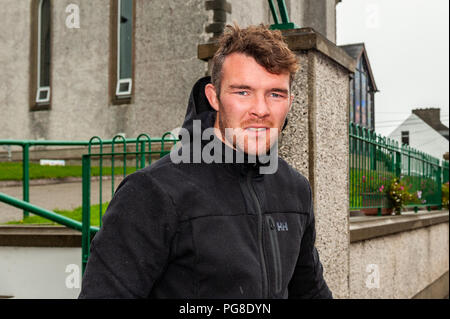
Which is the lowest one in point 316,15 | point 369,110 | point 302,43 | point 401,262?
point 401,262

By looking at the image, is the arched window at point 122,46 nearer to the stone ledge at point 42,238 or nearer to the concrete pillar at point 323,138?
the stone ledge at point 42,238

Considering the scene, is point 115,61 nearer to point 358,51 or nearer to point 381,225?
point 381,225

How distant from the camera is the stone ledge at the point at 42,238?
17.3ft

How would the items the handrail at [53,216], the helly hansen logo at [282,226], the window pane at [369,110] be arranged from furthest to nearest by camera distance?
the window pane at [369,110] → the handrail at [53,216] → the helly hansen logo at [282,226]

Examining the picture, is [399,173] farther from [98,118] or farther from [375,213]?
[98,118]

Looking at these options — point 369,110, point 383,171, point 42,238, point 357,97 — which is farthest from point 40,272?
point 369,110

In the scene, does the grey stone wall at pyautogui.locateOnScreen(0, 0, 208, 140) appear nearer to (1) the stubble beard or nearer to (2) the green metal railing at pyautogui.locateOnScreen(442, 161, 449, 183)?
(2) the green metal railing at pyautogui.locateOnScreen(442, 161, 449, 183)

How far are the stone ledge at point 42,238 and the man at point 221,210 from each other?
3627mm

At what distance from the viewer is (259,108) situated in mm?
1831

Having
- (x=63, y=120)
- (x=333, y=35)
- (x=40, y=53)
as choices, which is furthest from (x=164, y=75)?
(x=333, y=35)

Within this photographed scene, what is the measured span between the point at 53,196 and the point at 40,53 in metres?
9.05

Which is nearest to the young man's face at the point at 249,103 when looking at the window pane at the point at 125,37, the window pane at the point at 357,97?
the window pane at the point at 125,37

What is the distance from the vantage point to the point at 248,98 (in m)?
1.84

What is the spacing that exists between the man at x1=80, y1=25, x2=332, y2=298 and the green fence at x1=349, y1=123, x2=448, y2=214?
430 cm
